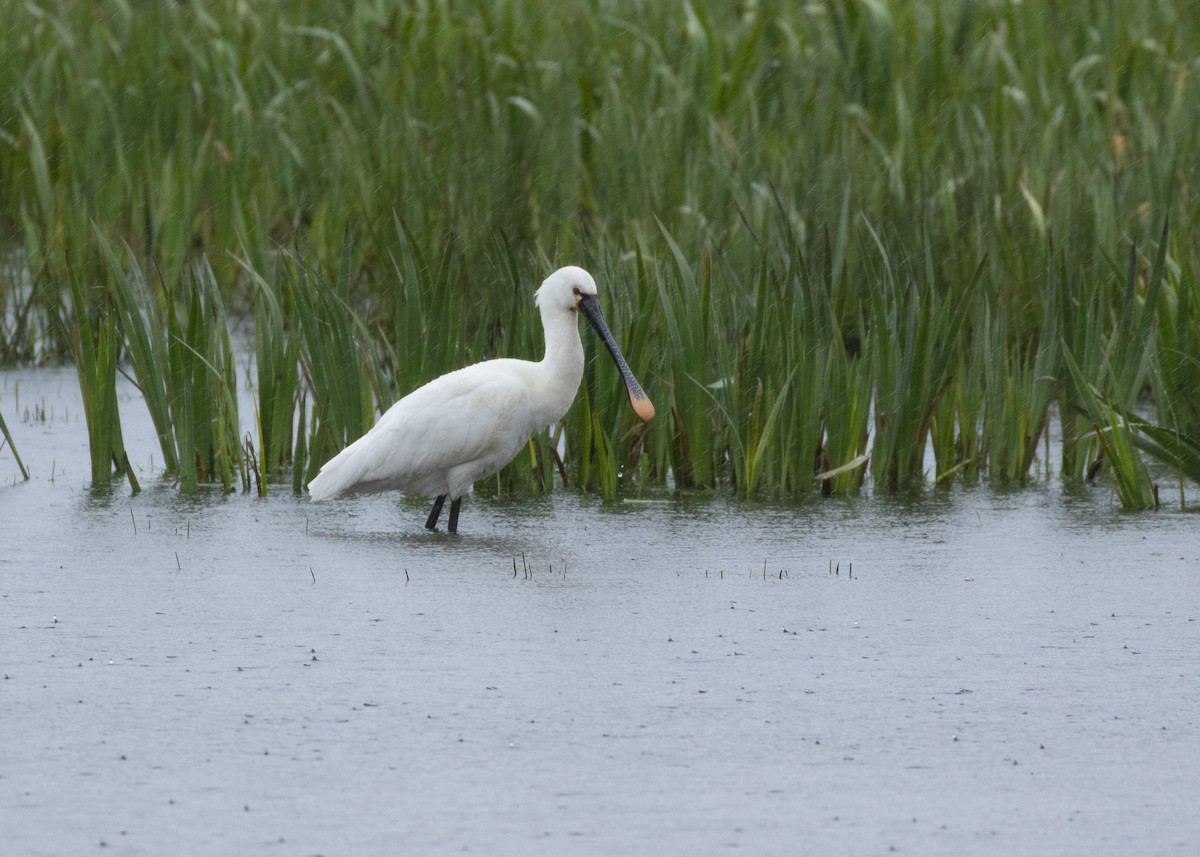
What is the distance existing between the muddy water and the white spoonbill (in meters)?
0.15

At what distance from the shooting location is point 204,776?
3.38 meters

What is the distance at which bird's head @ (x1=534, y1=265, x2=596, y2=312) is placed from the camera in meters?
6.14

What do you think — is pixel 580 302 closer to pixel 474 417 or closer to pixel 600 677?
pixel 474 417

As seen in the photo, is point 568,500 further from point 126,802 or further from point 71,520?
point 126,802

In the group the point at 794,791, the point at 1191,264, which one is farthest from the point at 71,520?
the point at 1191,264

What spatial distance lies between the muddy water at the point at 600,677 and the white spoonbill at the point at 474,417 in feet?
0.49

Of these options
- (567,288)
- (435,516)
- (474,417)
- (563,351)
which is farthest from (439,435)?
(567,288)

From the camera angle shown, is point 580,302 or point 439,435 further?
point 580,302

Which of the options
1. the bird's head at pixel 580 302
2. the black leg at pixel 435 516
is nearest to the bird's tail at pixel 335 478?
the black leg at pixel 435 516

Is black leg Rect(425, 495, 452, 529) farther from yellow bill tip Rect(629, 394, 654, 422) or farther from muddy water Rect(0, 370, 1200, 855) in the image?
yellow bill tip Rect(629, 394, 654, 422)

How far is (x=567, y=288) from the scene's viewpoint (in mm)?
6148

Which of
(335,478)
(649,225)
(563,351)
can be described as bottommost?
(335,478)

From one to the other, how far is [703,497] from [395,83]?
394cm

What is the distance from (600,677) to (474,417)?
1845 millimetres
